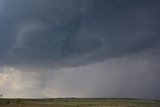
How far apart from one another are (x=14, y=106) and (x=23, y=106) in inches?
116

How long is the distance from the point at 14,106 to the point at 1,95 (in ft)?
117

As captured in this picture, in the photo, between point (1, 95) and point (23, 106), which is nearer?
point (23, 106)

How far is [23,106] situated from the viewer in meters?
99.5

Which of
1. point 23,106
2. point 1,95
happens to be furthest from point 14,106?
point 1,95

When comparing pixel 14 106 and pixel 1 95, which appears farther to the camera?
pixel 1 95

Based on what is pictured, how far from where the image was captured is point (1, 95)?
13212 centimetres

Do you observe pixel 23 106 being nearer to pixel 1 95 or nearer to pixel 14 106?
pixel 14 106

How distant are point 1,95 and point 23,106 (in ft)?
119
